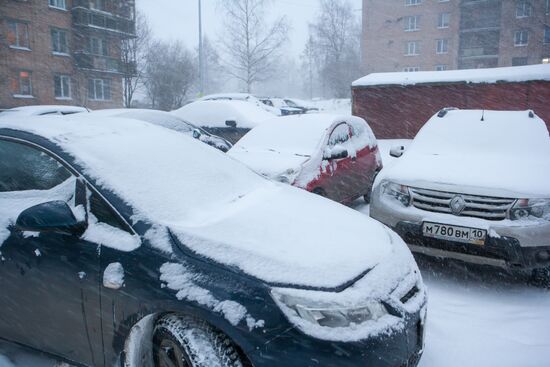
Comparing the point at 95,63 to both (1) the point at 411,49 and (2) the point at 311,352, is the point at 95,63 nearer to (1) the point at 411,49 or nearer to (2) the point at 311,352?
(2) the point at 311,352

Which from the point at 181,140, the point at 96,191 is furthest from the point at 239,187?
the point at 96,191

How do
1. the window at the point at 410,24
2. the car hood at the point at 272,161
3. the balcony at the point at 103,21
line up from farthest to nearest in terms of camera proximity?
the window at the point at 410,24 < the balcony at the point at 103,21 < the car hood at the point at 272,161

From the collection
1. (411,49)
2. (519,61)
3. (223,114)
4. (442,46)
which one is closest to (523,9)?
(519,61)

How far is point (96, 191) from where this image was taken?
214 centimetres

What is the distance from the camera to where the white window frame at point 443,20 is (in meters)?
41.6

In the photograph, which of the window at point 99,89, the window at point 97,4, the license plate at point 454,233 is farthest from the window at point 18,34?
the license plate at point 454,233

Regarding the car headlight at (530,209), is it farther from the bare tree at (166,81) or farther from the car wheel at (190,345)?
the bare tree at (166,81)

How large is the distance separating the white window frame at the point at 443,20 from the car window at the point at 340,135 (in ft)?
136

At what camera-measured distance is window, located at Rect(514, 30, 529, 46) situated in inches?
1496

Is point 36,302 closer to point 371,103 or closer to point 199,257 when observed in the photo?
point 199,257

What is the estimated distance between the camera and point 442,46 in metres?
42.1

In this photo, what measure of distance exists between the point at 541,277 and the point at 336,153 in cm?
263

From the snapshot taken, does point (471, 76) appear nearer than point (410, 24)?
Yes

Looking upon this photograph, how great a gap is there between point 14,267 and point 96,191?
2.16ft
